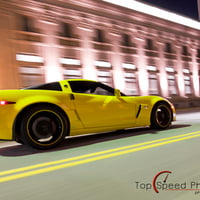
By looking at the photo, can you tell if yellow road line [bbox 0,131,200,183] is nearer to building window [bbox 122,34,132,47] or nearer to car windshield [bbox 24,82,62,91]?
car windshield [bbox 24,82,62,91]

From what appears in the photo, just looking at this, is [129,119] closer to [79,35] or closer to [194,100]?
[79,35]

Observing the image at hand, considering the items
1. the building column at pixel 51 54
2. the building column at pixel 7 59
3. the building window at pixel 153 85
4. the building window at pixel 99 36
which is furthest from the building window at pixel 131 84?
the building column at pixel 7 59

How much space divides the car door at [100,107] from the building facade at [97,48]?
29.2ft

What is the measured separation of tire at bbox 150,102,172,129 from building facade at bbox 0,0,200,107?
9.16m

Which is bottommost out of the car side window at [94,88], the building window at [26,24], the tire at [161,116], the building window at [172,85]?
the tire at [161,116]

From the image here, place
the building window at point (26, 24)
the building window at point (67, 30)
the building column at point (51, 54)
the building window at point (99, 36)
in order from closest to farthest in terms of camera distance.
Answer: the building window at point (26, 24) < the building column at point (51, 54) < the building window at point (67, 30) < the building window at point (99, 36)

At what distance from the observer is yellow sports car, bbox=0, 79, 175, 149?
388cm

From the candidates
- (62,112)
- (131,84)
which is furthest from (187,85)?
(62,112)

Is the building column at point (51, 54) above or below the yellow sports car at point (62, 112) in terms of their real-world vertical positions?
above

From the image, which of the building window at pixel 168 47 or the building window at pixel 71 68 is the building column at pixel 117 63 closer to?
the building window at pixel 71 68

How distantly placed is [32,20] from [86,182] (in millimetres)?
13598

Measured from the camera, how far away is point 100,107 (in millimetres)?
4680

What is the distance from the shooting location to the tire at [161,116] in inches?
224

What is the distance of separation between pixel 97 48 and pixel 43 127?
14.1 meters
